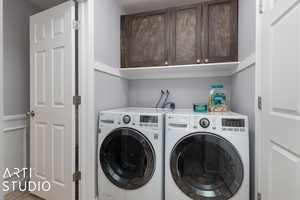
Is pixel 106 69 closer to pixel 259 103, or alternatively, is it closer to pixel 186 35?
pixel 186 35

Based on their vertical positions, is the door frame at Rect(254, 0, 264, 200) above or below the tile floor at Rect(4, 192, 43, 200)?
above

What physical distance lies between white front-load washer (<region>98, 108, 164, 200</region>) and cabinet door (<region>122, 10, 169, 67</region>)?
2.68 feet

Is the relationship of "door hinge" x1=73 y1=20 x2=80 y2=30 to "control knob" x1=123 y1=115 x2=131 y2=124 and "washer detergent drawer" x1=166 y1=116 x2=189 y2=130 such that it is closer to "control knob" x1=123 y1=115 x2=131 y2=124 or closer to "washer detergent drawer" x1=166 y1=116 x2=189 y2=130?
"control knob" x1=123 y1=115 x2=131 y2=124

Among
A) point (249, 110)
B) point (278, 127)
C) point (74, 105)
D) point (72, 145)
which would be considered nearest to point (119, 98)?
point (74, 105)

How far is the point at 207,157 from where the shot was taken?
4.20 feet

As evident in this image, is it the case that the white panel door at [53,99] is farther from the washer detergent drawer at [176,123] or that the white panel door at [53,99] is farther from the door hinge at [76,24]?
the washer detergent drawer at [176,123]

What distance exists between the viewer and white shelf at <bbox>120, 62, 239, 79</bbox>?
176 centimetres

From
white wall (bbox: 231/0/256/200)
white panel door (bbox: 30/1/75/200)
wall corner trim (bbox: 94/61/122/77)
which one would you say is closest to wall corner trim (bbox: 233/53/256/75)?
white wall (bbox: 231/0/256/200)

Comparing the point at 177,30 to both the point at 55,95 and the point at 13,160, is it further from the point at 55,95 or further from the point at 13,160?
the point at 13,160

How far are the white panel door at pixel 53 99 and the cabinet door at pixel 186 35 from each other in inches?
45.0

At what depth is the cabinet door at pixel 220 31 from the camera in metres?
1.64

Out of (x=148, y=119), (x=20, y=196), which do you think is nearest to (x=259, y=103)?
(x=148, y=119)

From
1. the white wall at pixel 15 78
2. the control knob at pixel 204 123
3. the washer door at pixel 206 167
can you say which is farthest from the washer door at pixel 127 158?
the white wall at pixel 15 78

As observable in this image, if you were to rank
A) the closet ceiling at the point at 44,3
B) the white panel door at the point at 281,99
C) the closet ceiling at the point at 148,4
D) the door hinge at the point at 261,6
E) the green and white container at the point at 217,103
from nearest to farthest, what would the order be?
the white panel door at the point at 281,99, the door hinge at the point at 261,6, the green and white container at the point at 217,103, the closet ceiling at the point at 148,4, the closet ceiling at the point at 44,3
